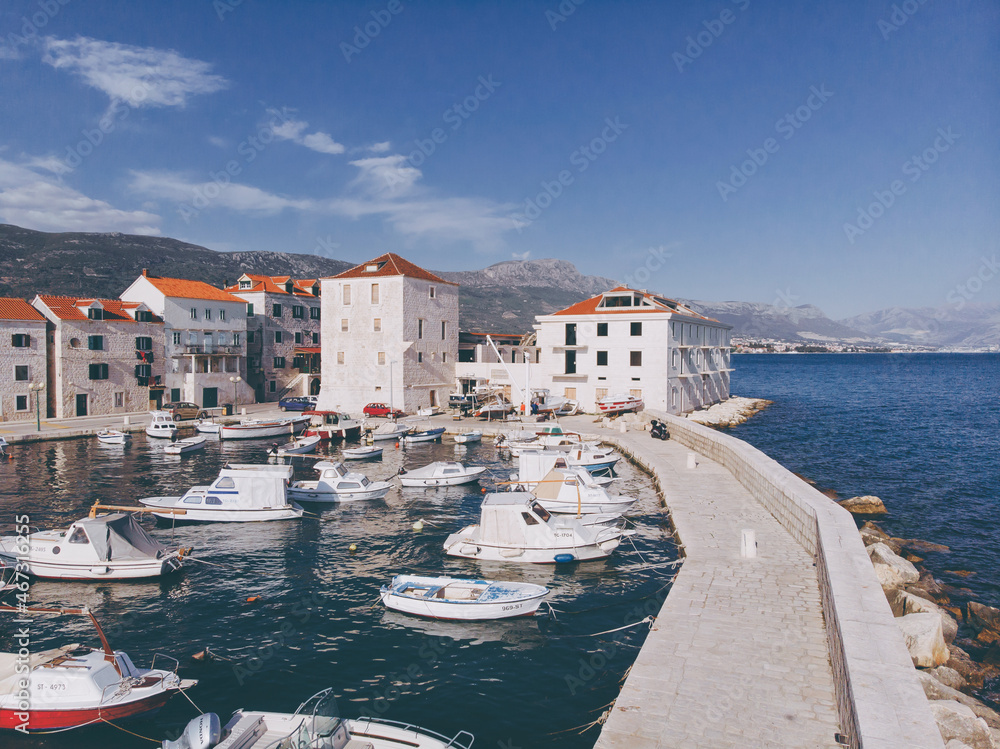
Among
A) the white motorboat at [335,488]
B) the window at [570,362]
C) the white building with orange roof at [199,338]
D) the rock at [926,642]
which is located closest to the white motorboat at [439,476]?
the white motorboat at [335,488]

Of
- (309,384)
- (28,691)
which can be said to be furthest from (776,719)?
(309,384)

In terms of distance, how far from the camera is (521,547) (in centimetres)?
2098

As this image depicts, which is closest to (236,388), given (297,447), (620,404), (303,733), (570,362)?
(297,447)

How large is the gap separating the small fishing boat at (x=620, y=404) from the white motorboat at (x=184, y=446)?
32803 millimetres

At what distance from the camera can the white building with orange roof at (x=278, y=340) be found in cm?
7100

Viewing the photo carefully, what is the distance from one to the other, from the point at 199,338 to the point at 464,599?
56.5 metres

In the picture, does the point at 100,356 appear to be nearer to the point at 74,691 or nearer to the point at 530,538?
the point at 530,538

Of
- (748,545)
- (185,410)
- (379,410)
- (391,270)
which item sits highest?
(391,270)

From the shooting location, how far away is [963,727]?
10750 millimetres

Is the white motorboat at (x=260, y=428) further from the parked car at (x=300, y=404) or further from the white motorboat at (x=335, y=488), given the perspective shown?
the white motorboat at (x=335, y=488)

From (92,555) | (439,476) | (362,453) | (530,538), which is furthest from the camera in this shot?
(362,453)

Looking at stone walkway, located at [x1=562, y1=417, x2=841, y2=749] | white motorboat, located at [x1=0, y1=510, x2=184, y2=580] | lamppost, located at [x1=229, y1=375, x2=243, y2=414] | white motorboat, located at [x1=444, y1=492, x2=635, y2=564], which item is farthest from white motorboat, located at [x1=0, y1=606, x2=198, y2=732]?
lamppost, located at [x1=229, y1=375, x2=243, y2=414]

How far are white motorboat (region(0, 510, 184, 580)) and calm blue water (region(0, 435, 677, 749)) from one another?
0.45 metres

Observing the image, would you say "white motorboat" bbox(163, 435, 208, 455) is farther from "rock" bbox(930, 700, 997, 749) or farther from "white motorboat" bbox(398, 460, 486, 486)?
"rock" bbox(930, 700, 997, 749)
